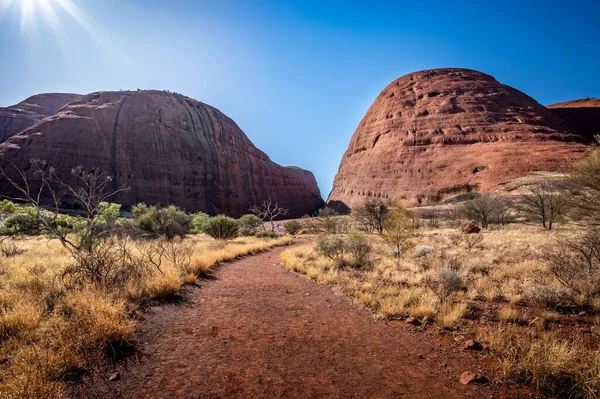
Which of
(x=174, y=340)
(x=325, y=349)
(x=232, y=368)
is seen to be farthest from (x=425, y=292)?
(x=174, y=340)

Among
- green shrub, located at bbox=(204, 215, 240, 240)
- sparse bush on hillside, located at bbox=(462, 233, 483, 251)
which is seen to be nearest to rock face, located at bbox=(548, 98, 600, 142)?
sparse bush on hillside, located at bbox=(462, 233, 483, 251)

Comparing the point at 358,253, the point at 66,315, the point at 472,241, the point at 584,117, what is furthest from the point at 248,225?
the point at 584,117

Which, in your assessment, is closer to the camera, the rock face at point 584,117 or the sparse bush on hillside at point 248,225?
the sparse bush on hillside at point 248,225

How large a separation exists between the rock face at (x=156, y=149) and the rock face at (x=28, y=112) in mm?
25435

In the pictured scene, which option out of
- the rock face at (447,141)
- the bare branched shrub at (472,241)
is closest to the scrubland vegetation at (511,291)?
the bare branched shrub at (472,241)

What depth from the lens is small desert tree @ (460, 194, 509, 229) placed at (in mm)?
21406

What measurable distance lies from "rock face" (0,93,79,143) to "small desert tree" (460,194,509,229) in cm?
8179

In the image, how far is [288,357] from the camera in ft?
11.1

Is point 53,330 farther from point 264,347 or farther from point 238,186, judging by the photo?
point 238,186

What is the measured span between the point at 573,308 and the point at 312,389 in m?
5.77

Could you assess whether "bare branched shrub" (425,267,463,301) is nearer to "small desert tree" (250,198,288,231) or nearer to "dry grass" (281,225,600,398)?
"dry grass" (281,225,600,398)

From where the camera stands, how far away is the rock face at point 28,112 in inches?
2123

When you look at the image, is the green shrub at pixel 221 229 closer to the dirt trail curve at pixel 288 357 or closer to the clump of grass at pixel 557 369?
the dirt trail curve at pixel 288 357

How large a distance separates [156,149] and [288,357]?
1741 inches
